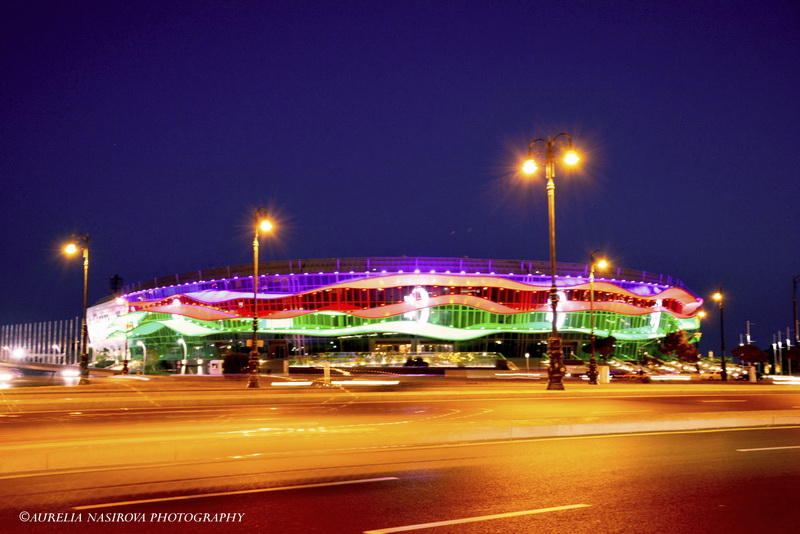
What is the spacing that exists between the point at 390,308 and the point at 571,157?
65.9m

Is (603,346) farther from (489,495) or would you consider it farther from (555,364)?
(489,495)

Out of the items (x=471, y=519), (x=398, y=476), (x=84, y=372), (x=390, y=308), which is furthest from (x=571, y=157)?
(x=390, y=308)

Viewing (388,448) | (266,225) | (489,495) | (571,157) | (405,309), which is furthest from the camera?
(405,309)

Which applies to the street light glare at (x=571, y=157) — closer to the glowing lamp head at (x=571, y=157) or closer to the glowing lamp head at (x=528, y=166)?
the glowing lamp head at (x=571, y=157)

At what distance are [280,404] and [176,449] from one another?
39.5ft

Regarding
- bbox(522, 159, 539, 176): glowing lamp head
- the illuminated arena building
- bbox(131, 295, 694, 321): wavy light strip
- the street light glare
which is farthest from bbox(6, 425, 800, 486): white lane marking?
bbox(131, 295, 694, 321): wavy light strip

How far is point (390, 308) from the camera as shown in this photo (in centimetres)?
8950

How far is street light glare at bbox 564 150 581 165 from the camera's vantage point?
2453 cm

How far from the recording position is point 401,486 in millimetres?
9148

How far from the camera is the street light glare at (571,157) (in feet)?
80.5

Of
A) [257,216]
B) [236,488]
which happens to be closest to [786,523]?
[236,488]

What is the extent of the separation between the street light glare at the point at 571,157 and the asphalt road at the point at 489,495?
1389 centimetres

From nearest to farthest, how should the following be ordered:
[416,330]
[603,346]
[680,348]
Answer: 1. [603,346]
2. [416,330]
3. [680,348]

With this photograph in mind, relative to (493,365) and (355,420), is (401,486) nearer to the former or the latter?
(355,420)
